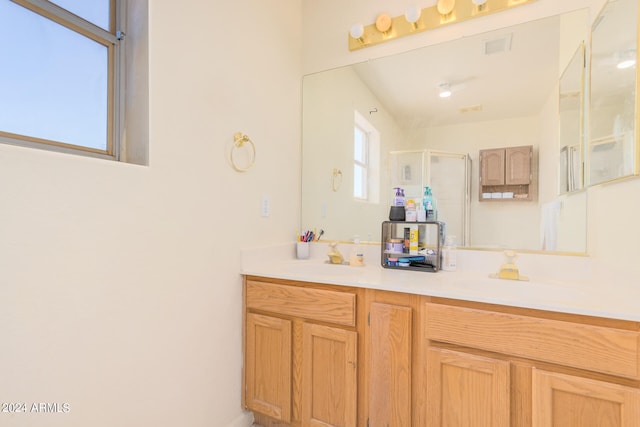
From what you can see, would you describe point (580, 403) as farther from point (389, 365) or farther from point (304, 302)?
point (304, 302)

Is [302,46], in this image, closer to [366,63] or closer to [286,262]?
[366,63]

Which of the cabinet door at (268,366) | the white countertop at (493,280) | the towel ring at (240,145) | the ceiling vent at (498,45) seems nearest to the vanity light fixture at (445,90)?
the ceiling vent at (498,45)

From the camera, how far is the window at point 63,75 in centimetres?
96

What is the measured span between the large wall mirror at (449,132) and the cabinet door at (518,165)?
1.3 inches

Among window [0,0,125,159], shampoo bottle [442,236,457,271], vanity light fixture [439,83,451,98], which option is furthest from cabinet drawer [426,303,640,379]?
window [0,0,125,159]

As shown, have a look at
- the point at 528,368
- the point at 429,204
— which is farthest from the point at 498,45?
the point at 528,368

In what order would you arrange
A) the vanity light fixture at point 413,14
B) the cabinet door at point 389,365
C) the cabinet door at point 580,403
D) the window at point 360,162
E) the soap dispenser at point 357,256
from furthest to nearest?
the window at point 360,162 → the soap dispenser at point 357,256 → the vanity light fixture at point 413,14 → the cabinet door at point 389,365 → the cabinet door at point 580,403

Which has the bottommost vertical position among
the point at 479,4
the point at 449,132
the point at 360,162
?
the point at 360,162

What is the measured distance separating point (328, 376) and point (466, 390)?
582 mm

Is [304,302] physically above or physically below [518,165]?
below

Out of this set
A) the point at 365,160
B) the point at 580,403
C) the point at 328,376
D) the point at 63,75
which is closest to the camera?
the point at 580,403

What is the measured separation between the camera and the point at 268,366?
153cm

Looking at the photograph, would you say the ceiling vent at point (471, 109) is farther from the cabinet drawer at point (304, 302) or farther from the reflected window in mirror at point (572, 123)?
the cabinet drawer at point (304, 302)

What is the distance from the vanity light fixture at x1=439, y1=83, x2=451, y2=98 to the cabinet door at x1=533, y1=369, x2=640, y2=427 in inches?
54.6
